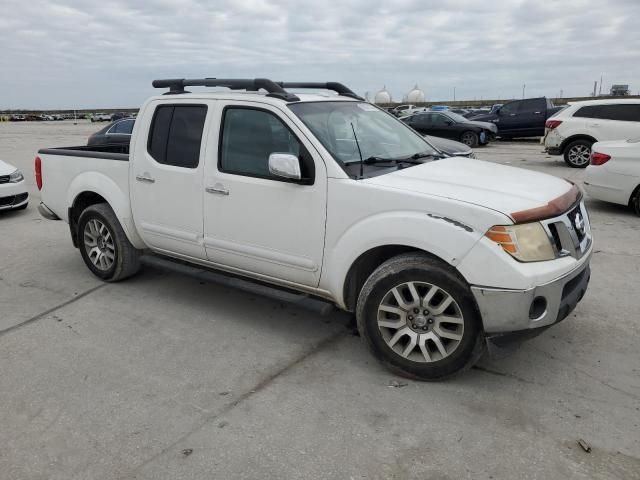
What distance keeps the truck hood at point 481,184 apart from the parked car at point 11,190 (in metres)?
7.33

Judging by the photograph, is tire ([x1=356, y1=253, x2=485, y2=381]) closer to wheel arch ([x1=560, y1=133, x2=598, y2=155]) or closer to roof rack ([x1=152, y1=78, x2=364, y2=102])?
roof rack ([x1=152, y1=78, x2=364, y2=102])

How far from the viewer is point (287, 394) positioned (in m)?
3.35

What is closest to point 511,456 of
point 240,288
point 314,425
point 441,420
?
point 441,420

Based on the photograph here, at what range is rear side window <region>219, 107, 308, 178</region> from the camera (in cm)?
390

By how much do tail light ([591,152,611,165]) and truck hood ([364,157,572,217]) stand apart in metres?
4.73

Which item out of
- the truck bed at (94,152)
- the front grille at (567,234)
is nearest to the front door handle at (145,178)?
the truck bed at (94,152)

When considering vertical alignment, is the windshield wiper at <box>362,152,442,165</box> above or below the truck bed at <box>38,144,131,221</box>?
above

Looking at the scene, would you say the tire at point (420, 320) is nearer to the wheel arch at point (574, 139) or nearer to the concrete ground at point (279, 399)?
the concrete ground at point (279, 399)

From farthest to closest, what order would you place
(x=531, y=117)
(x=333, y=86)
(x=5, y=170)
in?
1. (x=531, y=117)
2. (x=5, y=170)
3. (x=333, y=86)

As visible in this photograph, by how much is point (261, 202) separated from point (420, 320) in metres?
1.40

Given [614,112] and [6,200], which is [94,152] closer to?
[6,200]

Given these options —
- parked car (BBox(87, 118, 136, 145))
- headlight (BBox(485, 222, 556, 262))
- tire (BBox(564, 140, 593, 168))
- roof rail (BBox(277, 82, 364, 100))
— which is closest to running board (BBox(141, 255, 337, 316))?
headlight (BBox(485, 222, 556, 262))

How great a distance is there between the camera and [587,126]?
12812 mm

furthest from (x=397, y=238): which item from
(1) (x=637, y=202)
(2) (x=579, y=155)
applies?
(2) (x=579, y=155)
